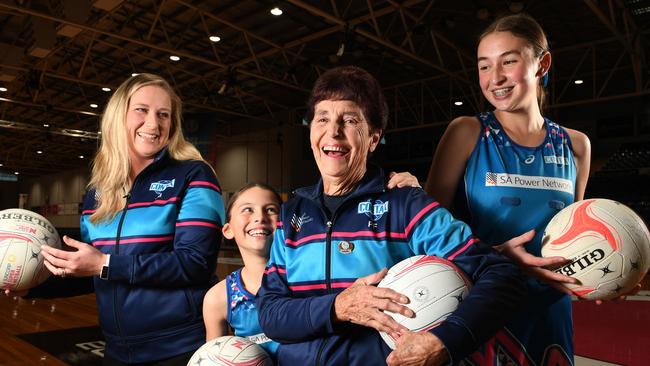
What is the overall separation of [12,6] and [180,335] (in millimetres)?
8743

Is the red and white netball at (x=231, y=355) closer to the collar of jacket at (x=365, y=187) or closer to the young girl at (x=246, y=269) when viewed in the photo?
the young girl at (x=246, y=269)

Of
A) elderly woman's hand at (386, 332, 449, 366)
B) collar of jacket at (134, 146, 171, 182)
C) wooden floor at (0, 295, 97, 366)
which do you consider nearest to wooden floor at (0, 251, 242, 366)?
wooden floor at (0, 295, 97, 366)

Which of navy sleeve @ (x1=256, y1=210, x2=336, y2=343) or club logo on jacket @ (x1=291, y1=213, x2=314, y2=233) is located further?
club logo on jacket @ (x1=291, y1=213, x2=314, y2=233)

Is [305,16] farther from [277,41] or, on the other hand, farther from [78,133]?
[78,133]

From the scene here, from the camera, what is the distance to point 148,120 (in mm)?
1911

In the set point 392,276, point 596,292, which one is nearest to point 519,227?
point 596,292

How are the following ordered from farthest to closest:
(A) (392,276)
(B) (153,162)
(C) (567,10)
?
(C) (567,10)
(B) (153,162)
(A) (392,276)

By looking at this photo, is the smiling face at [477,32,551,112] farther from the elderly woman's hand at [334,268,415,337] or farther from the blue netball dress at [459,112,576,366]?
the elderly woman's hand at [334,268,415,337]

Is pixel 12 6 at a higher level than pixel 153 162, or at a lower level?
higher

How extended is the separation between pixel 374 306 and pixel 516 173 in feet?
2.73

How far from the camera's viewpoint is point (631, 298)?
6.59m

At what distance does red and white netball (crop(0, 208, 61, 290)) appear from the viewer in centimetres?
199

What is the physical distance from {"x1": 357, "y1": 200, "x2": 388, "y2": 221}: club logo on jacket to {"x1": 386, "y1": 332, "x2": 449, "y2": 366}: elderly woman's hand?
0.39m

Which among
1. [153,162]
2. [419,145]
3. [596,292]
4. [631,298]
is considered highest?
[419,145]
